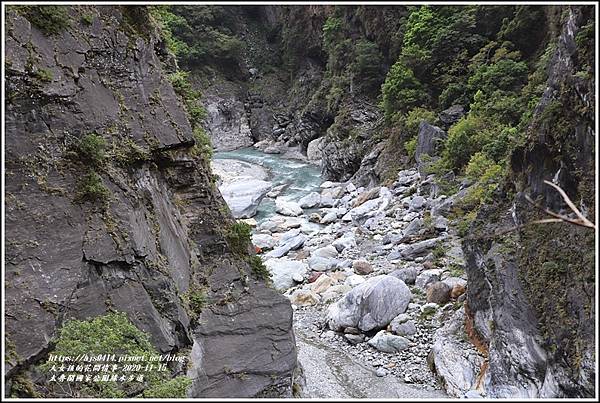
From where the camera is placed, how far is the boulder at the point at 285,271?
39.0 ft

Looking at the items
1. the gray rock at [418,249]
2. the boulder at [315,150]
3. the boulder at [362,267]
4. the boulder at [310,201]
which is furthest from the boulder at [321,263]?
the boulder at [315,150]

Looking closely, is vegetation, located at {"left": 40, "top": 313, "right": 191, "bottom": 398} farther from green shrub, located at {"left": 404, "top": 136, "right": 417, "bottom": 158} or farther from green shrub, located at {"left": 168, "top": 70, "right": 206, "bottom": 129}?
green shrub, located at {"left": 404, "top": 136, "right": 417, "bottom": 158}

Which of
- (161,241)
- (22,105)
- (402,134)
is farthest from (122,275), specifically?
(402,134)

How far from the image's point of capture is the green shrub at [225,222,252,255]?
7.13 metres

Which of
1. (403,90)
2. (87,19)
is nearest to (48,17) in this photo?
(87,19)

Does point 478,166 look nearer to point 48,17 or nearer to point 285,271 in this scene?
point 285,271

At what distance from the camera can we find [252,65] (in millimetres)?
40906

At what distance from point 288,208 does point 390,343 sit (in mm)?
10662

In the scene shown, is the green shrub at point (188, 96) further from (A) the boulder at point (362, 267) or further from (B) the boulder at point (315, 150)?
(B) the boulder at point (315, 150)

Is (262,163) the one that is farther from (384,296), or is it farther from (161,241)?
(161,241)

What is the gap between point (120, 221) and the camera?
206 inches

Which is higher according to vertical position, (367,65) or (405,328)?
(367,65)

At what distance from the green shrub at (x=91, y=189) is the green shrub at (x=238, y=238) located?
2.29 metres

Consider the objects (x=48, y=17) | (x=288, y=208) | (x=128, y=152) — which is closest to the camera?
(x=48, y=17)
